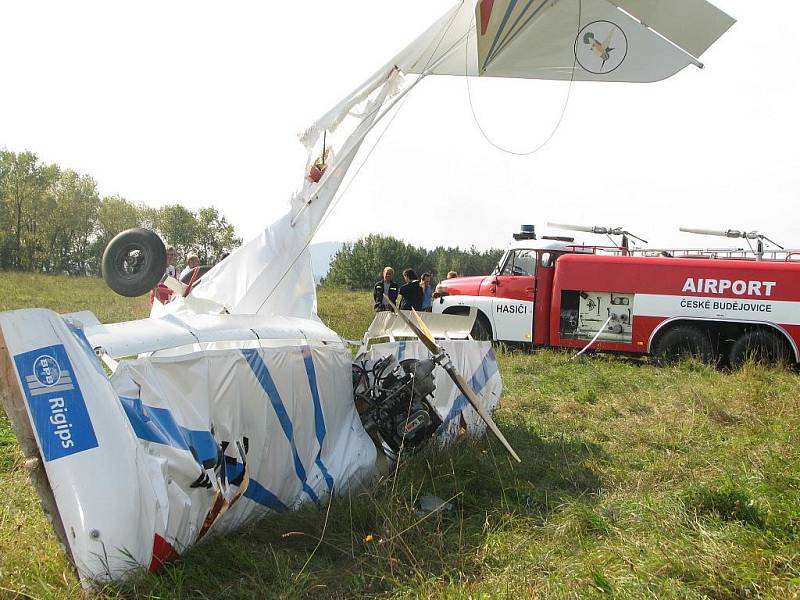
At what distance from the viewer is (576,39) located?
27.3ft

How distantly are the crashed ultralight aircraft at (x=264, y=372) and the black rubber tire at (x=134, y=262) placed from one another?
0.07ft

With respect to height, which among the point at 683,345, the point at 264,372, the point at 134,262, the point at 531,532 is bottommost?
the point at 531,532

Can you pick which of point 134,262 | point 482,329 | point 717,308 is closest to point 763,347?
point 717,308

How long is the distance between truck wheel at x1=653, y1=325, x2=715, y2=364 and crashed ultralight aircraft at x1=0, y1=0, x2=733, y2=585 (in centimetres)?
515

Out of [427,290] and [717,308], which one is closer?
[717,308]

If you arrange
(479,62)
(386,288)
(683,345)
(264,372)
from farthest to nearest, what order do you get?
(386,288)
(683,345)
(479,62)
(264,372)

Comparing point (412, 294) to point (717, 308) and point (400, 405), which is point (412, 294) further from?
point (400, 405)

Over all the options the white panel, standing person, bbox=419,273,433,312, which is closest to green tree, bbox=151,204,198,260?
standing person, bbox=419,273,433,312

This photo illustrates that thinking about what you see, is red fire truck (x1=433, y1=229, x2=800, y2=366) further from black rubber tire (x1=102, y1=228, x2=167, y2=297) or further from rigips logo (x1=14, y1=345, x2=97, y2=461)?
rigips logo (x1=14, y1=345, x2=97, y2=461)

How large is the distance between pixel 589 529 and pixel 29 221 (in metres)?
61.2

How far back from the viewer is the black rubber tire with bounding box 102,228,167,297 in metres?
6.73

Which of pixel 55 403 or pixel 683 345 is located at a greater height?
pixel 55 403

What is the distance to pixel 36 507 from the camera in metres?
4.47

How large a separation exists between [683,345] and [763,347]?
1231 millimetres
